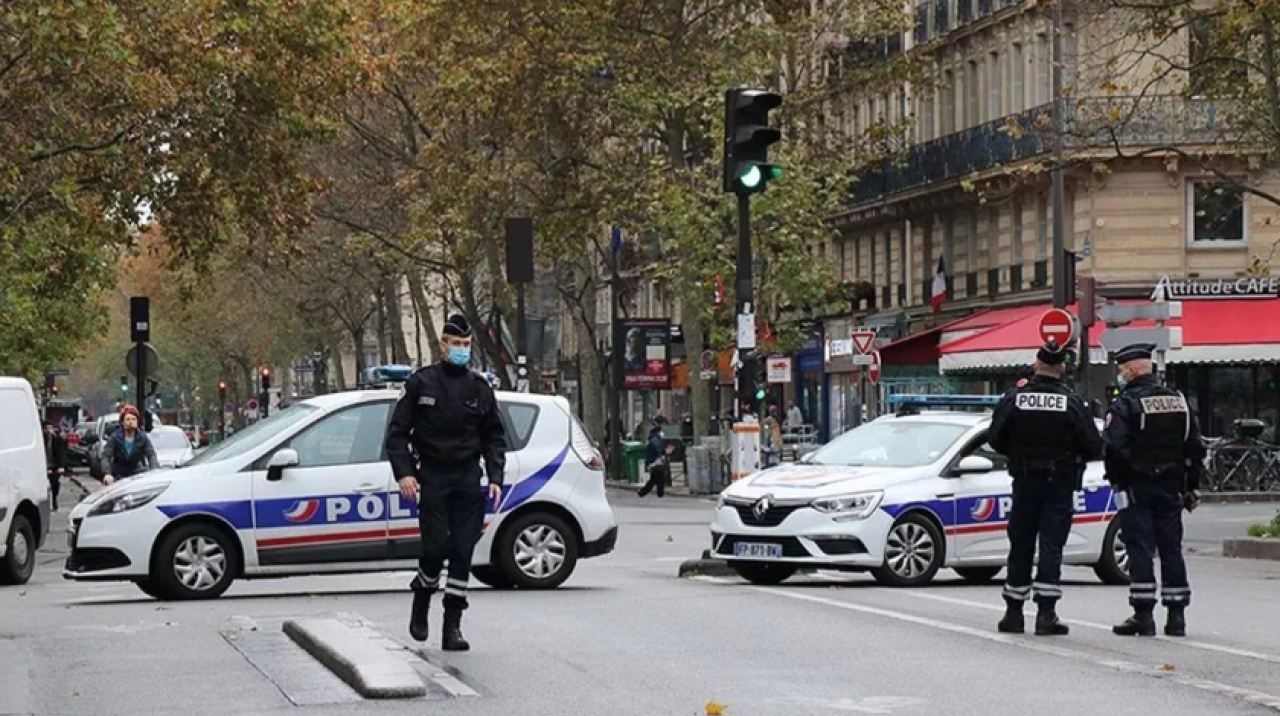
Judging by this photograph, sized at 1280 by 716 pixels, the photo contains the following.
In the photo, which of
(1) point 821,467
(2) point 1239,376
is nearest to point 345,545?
(1) point 821,467

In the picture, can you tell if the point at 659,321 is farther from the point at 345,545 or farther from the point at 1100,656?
the point at 1100,656

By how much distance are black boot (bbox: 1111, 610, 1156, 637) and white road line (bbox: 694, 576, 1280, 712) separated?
0.75m

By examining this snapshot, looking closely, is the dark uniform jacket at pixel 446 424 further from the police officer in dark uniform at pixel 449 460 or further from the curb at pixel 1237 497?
the curb at pixel 1237 497

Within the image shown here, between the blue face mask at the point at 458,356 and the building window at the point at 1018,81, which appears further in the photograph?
the building window at the point at 1018,81

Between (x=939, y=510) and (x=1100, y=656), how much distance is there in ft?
22.1

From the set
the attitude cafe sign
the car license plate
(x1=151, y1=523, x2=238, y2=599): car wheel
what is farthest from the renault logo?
the attitude cafe sign

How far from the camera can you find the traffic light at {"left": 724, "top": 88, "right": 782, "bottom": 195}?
22766mm

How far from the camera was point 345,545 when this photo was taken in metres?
20.6

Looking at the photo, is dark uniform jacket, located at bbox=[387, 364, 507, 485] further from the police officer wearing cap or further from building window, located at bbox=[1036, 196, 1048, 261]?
building window, located at bbox=[1036, 196, 1048, 261]

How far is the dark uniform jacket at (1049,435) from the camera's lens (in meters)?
16.3

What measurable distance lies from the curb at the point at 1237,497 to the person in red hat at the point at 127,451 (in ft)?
67.9

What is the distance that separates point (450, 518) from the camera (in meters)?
14.8

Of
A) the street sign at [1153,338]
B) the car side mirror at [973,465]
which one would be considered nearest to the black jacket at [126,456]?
the car side mirror at [973,465]

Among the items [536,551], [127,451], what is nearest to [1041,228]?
[127,451]
